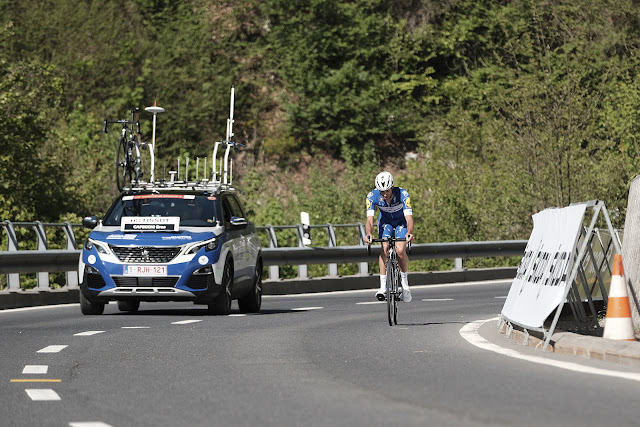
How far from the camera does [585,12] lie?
178 ft

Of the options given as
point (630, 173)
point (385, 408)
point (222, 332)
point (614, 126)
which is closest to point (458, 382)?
point (385, 408)

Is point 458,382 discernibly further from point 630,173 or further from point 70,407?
point 630,173

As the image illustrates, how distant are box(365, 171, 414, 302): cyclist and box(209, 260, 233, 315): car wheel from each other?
233cm

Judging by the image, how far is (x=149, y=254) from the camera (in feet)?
58.5

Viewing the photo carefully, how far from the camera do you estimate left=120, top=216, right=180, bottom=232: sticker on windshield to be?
18188 millimetres

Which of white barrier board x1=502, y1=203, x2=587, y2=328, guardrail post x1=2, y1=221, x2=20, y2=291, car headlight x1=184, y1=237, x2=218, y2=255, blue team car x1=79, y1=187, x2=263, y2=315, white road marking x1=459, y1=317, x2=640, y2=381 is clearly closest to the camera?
white road marking x1=459, y1=317, x2=640, y2=381

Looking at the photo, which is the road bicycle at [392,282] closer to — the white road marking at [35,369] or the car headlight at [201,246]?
the car headlight at [201,246]

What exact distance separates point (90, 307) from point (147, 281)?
1.19 metres

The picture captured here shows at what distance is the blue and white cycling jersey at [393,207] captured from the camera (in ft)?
53.6

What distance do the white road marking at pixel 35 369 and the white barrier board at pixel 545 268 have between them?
4.11 metres

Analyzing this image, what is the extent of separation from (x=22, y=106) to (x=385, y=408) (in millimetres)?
32008

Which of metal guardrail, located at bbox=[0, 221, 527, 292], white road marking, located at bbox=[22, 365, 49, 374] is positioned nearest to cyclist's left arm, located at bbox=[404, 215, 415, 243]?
white road marking, located at bbox=[22, 365, 49, 374]

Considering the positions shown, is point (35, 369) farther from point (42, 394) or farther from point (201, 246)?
point (201, 246)

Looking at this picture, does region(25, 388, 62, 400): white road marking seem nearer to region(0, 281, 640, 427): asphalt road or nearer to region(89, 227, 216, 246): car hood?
region(0, 281, 640, 427): asphalt road
